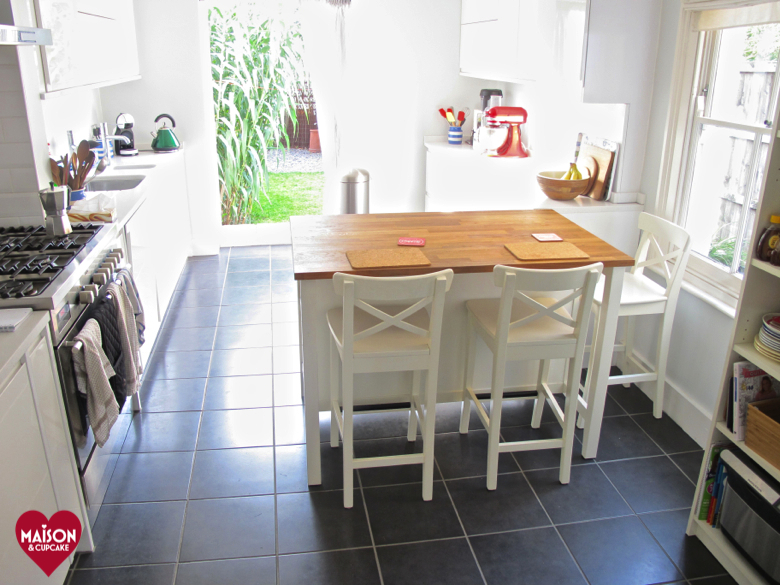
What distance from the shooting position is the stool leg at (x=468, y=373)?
9.47ft

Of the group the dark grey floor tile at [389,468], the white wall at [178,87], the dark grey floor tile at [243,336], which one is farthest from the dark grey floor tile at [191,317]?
the dark grey floor tile at [389,468]

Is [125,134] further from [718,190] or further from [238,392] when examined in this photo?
[718,190]

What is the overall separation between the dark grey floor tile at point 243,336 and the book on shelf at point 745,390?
8.62ft

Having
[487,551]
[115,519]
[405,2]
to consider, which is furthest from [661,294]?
[405,2]

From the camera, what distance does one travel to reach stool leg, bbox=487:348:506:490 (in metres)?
2.52

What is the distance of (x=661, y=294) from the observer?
313 centimetres

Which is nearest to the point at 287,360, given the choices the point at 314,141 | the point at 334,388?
the point at 334,388

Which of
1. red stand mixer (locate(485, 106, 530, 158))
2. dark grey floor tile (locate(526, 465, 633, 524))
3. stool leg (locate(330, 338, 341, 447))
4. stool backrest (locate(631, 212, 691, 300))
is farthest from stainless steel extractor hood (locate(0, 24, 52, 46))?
stool backrest (locate(631, 212, 691, 300))

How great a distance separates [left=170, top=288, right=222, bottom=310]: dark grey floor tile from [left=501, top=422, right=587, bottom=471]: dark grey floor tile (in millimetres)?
2436

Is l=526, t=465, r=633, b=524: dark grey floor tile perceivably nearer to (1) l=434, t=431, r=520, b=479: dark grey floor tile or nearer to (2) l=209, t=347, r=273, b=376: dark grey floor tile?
(1) l=434, t=431, r=520, b=479: dark grey floor tile

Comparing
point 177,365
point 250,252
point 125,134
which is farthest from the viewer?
point 250,252

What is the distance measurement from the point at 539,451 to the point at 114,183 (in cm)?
304

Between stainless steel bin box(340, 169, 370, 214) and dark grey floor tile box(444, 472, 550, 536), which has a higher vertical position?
stainless steel bin box(340, 169, 370, 214)

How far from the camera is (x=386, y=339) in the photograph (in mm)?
2482
